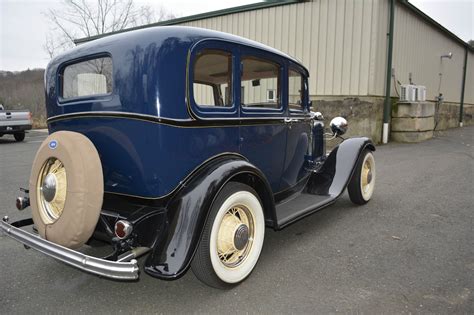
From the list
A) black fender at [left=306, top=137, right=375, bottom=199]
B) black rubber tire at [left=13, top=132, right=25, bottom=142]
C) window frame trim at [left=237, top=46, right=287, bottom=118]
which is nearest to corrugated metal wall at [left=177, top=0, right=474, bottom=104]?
black fender at [left=306, top=137, right=375, bottom=199]

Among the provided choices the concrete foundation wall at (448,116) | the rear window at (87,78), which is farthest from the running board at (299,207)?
Answer: the concrete foundation wall at (448,116)

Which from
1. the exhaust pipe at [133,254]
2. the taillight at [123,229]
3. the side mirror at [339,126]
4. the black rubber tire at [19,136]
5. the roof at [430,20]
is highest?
the roof at [430,20]

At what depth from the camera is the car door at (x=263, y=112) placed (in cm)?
313

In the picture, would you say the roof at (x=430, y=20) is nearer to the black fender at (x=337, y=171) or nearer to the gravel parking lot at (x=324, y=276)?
the black fender at (x=337, y=171)

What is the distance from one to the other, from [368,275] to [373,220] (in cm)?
144

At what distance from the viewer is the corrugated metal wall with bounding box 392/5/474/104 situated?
11.1 metres

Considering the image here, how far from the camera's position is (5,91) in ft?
87.8

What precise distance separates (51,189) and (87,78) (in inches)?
39.8

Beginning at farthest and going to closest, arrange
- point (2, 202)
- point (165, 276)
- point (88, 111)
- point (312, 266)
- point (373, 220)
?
point (2, 202) < point (373, 220) < point (312, 266) < point (88, 111) < point (165, 276)

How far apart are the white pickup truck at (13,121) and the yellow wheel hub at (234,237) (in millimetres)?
12957

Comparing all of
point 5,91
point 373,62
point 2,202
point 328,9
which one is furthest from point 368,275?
point 5,91

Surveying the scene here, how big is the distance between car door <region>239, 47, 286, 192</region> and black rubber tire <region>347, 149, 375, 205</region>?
1.27 metres

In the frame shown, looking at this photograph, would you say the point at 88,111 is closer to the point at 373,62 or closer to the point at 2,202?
the point at 2,202

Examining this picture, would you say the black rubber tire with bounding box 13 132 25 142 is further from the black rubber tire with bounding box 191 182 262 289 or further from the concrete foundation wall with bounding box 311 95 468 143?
the black rubber tire with bounding box 191 182 262 289
